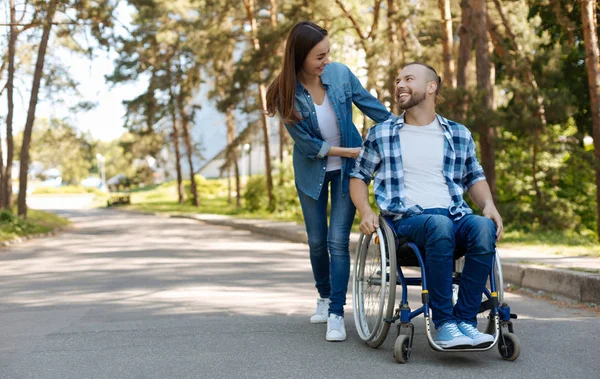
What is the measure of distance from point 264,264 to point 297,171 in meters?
6.20

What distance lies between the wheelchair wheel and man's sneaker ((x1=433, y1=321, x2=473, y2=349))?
0.28m

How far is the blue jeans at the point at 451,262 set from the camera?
4812mm

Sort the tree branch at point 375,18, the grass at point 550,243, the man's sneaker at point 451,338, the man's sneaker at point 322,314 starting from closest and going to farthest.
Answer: the man's sneaker at point 451,338 → the man's sneaker at point 322,314 → the grass at point 550,243 → the tree branch at point 375,18

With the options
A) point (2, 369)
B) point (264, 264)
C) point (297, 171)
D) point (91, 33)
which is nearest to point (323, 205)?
point (297, 171)

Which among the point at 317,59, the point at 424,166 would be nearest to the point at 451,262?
the point at 424,166

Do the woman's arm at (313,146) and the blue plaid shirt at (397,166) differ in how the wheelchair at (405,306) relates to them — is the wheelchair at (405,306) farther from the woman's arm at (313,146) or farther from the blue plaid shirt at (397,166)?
the woman's arm at (313,146)

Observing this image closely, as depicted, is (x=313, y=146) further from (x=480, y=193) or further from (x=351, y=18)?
(x=351, y=18)

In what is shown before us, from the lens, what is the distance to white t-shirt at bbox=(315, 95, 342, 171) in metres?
5.88

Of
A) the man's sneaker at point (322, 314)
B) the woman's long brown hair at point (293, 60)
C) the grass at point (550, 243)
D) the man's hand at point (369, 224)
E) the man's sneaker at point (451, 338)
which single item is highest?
the woman's long brown hair at point (293, 60)

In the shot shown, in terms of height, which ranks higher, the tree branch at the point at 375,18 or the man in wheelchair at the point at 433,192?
the tree branch at the point at 375,18

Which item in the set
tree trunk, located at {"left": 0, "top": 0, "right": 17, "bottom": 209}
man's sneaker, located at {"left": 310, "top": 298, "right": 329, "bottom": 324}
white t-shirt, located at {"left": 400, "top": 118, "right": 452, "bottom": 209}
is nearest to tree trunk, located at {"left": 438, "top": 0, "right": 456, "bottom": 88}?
tree trunk, located at {"left": 0, "top": 0, "right": 17, "bottom": 209}

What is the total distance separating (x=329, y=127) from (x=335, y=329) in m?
1.27

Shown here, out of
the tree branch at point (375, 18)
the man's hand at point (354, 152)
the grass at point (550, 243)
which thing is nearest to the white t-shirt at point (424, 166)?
the man's hand at point (354, 152)

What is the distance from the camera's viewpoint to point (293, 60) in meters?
5.73
